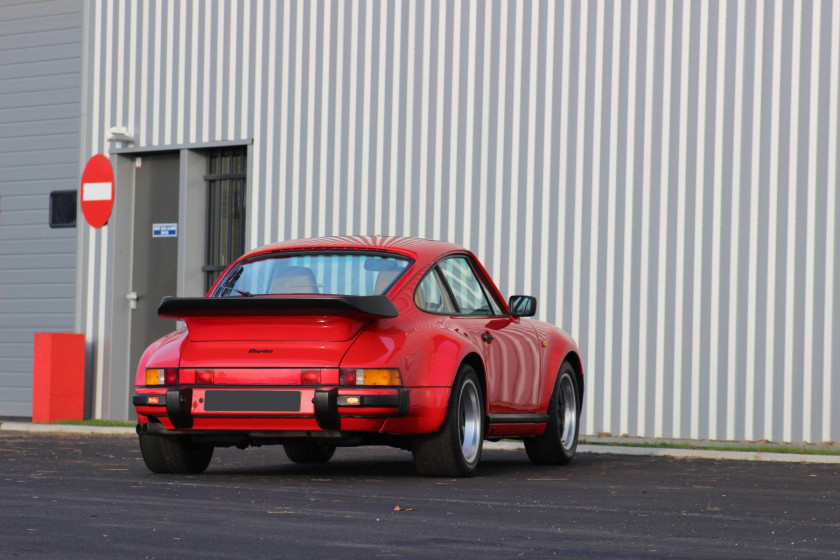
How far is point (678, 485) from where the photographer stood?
30.6 ft

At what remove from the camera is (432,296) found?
9.81m

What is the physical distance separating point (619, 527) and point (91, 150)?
13950 mm

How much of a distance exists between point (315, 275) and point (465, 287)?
44.9 inches

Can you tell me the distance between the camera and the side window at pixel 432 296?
9648 millimetres

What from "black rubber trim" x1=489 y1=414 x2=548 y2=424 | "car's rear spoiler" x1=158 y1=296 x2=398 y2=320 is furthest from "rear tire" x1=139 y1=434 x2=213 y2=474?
"black rubber trim" x1=489 y1=414 x2=548 y2=424

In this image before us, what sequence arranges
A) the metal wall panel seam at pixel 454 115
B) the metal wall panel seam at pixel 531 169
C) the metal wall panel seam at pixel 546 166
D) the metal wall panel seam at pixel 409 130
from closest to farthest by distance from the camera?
the metal wall panel seam at pixel 546 166
the metal wall panel seam at pixel 531 169
the metal wall panel seam at pixel 454 115
the metal wall panel seam at pixel 409 130

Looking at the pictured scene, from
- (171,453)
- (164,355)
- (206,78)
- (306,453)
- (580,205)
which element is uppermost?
(206,78)

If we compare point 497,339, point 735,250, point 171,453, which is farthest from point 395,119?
point 171,453

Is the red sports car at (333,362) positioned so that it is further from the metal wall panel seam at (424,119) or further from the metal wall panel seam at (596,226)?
the metal wall panel seam at (424,119)

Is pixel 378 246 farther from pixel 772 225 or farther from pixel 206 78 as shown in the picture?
pixel 206 78

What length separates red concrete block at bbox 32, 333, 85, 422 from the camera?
18438mm

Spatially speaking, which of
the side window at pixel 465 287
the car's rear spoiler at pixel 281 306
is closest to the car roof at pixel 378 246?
the side window at pixel 465 287

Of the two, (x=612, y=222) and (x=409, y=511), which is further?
(x=612, y=222)

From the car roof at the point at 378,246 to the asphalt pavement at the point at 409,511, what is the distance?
4.72 ft
